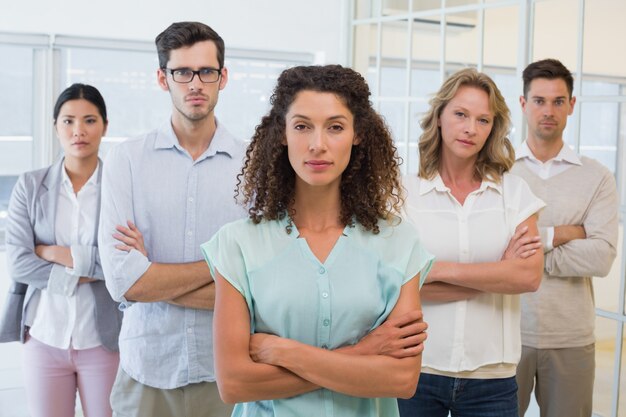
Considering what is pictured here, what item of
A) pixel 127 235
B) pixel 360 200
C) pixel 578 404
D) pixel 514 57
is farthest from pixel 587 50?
pixel 127 235

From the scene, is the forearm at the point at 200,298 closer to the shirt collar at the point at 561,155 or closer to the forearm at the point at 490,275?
the forearm at the point at 490,275

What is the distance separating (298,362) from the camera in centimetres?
148

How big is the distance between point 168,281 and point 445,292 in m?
0.74

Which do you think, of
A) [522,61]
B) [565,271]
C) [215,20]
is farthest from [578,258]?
[215,20]

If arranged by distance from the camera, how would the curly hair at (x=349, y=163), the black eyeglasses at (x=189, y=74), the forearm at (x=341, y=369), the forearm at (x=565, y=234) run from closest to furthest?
the forearm at (x=341, y=369), the curly hair at (x=349, y=163), the black eyeglasses at (x=189, y=74), the forearm at (x=565, y=234)

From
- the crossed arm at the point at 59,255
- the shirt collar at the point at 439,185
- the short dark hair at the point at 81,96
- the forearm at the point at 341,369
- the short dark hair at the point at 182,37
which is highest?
the short dark hair at the point at 182,37

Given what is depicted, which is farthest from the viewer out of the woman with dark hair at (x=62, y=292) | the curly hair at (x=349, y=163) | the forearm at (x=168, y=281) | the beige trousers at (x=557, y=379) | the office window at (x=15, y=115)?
the office window at (x=15, y=115)

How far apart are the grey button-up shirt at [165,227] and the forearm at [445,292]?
0.55 meters

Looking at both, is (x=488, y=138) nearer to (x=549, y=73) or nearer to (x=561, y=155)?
(x=561, y=155)

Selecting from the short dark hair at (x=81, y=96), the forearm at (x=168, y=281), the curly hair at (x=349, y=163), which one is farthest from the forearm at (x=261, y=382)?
the short dark hair at (x=81, y=96)

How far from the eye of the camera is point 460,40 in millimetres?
3768

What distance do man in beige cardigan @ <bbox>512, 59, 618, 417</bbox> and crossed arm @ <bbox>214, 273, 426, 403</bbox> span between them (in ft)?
3.58

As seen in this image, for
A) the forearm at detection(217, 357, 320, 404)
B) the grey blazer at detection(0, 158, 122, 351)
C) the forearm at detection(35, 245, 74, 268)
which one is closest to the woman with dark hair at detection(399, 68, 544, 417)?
the forearm at detection(217, 357, 320, 404)

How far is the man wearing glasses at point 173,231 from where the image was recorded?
205 centimetres
